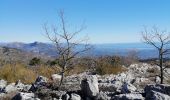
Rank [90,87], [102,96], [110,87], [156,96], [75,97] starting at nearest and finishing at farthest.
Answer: [156,96]
[102,96]
[75,97]
[90,87]
[110,87]

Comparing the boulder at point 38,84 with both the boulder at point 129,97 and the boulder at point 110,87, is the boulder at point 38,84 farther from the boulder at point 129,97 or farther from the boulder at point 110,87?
the boulder at point 129,97

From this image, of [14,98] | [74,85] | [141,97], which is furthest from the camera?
[74,85]

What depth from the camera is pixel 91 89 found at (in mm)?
14133

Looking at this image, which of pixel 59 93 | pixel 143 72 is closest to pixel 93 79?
pixel 59 93

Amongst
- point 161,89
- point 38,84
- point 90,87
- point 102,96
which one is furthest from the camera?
point 38,84

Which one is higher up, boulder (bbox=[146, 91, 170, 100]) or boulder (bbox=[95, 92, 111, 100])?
boulder (bbox=[146, 91, 170, 100])

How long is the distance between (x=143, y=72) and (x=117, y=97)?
1105 centimetres

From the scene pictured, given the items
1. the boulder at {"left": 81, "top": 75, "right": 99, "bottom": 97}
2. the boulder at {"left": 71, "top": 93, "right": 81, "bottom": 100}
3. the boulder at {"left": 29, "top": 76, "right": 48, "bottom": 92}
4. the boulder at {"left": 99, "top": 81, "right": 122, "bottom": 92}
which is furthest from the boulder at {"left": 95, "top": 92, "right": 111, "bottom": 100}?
the boulder at {"left": 29, "top": 76, "right": 48, "bottom": 92}

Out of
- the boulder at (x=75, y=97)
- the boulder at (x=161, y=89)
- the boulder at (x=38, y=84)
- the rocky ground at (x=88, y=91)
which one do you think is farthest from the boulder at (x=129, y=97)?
the boulder at (x=38, y=84)

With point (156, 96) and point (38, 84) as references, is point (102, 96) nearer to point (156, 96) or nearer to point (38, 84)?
point (156, 96)

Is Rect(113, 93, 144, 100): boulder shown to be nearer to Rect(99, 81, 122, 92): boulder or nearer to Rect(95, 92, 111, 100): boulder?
Rect(95, 92, 111, 100): boulder

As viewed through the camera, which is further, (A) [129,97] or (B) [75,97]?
(B) [75,97]

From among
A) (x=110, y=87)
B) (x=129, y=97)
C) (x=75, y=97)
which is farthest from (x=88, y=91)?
(x=129, y=97)

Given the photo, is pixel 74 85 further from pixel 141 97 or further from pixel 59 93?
pixel 141 97
